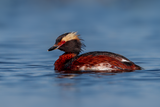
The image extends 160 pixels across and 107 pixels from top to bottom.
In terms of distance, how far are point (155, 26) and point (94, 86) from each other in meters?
15.6

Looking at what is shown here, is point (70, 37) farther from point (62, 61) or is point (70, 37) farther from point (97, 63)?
point (97, 63)

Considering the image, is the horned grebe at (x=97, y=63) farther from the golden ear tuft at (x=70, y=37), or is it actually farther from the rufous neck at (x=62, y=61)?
the golden ear tuft at (x=70, y=37)

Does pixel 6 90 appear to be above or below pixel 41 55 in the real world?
below

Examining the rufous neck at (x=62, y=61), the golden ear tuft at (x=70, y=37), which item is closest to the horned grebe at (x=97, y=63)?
the rufous neck at (x=62, y=61)

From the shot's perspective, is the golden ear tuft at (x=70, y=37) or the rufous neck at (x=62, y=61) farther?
the golden ear tuft at (x=70, y=37)

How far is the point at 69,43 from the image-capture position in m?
12.0

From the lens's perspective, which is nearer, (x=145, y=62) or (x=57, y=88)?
(x=57, y=88)

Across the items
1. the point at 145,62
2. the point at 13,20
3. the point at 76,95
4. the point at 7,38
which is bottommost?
the point at 76,95

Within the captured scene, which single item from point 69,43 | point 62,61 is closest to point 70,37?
point 69,43

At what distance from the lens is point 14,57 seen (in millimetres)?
14508

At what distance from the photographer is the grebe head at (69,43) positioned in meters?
11.9

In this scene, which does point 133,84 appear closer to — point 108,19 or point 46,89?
point 46,89

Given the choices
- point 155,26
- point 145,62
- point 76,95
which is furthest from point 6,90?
point 155,26

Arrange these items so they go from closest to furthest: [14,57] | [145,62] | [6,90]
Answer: [6,90], [145,62], [14,57]
